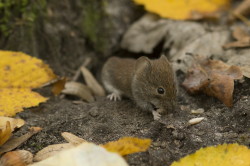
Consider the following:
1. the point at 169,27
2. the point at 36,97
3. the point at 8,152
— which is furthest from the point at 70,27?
the point at 8,152

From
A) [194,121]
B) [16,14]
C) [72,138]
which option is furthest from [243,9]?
[72,138]

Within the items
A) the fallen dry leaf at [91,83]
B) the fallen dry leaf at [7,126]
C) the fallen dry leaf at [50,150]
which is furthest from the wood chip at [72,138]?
the fallen dry leaf at [91,83]

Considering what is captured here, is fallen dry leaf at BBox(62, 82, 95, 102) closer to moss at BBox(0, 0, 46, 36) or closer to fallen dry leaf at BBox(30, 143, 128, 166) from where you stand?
moss at BBox(0, 0, 46, 36)

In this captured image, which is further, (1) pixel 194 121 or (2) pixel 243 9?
(2) pixel 243 9

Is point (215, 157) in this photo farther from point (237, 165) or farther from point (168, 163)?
point (168, 163)

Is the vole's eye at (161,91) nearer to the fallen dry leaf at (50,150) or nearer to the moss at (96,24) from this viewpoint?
the fallen dry leaf at (50,150)

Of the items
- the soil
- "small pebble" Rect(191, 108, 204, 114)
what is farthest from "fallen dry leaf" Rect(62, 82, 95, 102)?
"small pebble" Rect(191, 108, 204, 114)

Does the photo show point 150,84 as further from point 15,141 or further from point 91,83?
point 15,141
